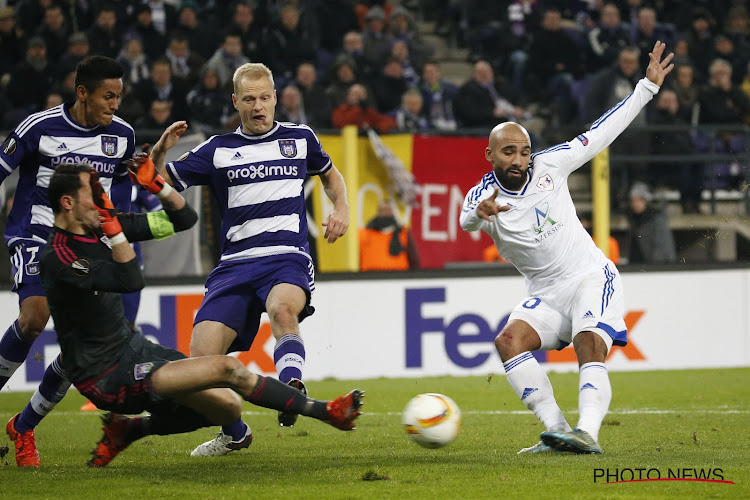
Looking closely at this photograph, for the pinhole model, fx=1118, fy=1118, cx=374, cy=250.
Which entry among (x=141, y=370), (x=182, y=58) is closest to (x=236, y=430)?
(x=141, y=370)

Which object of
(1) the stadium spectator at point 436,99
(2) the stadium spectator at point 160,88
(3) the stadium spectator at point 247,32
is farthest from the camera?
(3) the stadium spectator at point 247,32

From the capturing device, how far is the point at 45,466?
21.4 feet

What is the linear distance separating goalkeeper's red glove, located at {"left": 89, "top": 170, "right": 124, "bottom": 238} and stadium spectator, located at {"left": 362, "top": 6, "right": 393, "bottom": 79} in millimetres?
9978

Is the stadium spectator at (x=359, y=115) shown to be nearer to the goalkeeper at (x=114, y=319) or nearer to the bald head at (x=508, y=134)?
the bald head at (x=508, y=134)

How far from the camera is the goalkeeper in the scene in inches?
219

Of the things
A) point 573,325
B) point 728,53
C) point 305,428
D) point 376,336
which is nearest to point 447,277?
point 376,336

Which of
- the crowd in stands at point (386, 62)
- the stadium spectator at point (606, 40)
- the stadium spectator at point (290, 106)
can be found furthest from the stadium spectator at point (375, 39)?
the stadium spectator at point (606, 40)

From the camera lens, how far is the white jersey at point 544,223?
6.75 m

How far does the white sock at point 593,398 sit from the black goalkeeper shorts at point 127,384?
2.33 metres

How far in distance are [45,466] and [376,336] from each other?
6.21 metres

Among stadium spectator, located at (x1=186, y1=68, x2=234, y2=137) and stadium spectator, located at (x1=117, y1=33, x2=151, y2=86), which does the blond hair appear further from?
stadium spectator, located at (x1=117, y1=33, x2=151, y2=86)

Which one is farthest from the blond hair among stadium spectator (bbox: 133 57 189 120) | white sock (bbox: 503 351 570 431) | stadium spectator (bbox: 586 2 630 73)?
stadium spectator (bbox: 586 2 630 73)

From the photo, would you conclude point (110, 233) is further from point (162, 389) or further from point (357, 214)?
point (357, 214)

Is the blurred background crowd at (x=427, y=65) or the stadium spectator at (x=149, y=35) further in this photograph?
the stadium spectator at (x=149, y=35)
